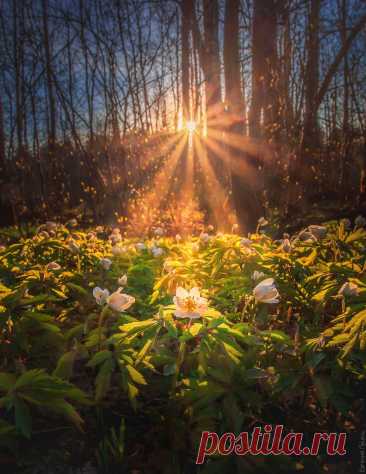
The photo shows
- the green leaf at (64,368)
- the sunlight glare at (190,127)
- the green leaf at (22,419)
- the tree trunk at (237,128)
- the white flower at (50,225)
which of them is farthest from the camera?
the sunlight glare at (190,127)

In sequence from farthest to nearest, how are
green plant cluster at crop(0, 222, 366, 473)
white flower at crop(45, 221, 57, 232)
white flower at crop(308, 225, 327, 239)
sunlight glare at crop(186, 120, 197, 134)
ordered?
sunlight glare at crop(186, 120, 197, 134), white flower at crop(45, 221, 57, 232), white flower at crop(308, 225, 327, 239), green plant cluster at crop(0, 222, 366, 473)

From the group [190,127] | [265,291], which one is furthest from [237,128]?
[265,291]

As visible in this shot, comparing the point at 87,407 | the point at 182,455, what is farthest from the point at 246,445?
the point at 87,407

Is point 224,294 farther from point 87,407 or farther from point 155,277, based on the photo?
point 87,407

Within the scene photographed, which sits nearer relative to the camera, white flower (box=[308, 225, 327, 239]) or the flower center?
the flower center

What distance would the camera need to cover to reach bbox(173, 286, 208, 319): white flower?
1458mm

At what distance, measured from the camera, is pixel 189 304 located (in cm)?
150

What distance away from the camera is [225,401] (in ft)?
4.33

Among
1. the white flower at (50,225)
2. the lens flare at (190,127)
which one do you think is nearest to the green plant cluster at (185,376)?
the white flower at (50,225)

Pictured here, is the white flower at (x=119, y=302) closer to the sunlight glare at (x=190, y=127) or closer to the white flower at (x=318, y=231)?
the white flower at (x=318, y=231)

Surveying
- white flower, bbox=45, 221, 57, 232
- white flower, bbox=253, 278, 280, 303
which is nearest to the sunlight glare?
white flower, bbox=45, 221, 57, 232

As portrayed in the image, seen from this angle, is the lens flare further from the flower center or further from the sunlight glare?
the flower center

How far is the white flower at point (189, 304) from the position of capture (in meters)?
1.46

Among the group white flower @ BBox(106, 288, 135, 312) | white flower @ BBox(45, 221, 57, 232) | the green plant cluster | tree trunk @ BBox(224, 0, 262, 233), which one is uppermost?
tree trunk @ BBox(224, 0, 262, 233)
